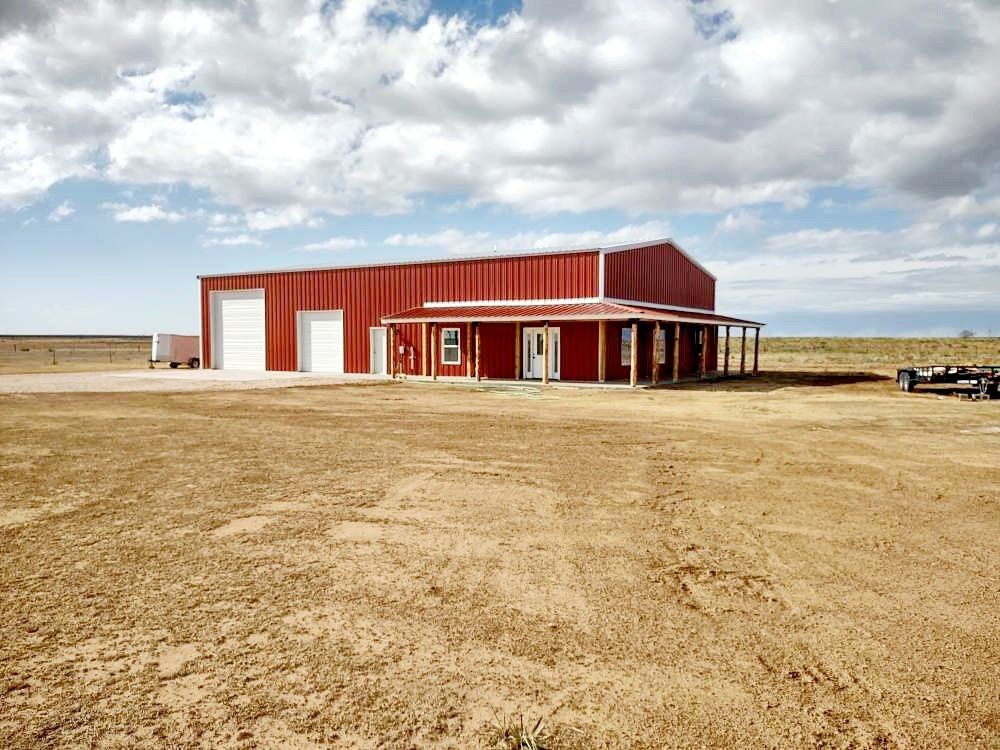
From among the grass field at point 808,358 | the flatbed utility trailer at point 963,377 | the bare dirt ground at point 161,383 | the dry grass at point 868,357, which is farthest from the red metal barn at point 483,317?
the dry grass at point 868,357

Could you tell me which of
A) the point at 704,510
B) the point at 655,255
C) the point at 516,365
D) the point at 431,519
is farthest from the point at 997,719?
the point at 655,255

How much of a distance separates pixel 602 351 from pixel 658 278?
8.38m

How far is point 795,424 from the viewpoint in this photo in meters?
14.2

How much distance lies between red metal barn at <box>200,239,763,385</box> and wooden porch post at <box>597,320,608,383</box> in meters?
0.06

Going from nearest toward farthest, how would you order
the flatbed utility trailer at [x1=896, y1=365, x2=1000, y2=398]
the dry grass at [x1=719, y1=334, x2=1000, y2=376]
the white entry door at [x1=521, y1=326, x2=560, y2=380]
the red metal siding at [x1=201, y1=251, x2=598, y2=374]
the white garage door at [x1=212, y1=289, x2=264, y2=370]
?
1. the flatbed utility trailer at [x1=896, y1=365, x2=1000, y2=398]
2. the white entry door at [x1=521, y1=326, x2=560, y2=380]
3. the red metal siding at [x1=201, y1=251, x2=598, y2=374]
4. the white garage door at [x1=212, y1=289, x2=264, y2=370]
5. the dry grass at [x1=719, y1=334, x2=1000, y2=376]

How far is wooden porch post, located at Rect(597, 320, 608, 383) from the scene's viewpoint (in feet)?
77.6

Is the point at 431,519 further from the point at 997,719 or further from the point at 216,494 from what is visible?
the point at 997,719

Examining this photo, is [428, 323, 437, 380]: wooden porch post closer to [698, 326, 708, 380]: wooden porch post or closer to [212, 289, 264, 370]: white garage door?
[212, 289, 264, 370]: white garage door

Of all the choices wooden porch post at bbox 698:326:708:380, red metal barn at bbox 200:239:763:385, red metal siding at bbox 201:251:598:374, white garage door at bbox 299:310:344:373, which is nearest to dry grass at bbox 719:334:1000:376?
wooden porch post at bbox 698:326:708:380

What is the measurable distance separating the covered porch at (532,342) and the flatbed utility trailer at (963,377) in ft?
24.6

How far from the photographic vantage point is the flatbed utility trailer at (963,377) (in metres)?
20.4

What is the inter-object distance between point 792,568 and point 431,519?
333 cm

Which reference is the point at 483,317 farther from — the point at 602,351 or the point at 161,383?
the point at 161,383

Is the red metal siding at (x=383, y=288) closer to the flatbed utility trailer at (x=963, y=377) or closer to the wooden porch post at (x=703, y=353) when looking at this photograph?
the wooden porch post at (x=703, y=353)
